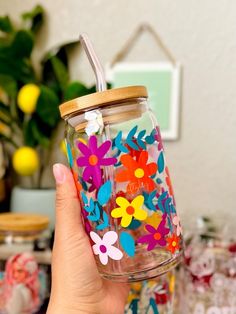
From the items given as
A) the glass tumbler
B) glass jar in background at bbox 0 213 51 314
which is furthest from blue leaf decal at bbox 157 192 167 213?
glass jar in background at bbox 0 213 51 314

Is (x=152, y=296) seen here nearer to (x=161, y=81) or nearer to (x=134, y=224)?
(x=134, y=224)

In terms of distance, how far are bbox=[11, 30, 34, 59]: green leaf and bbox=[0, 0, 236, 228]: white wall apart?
199mm

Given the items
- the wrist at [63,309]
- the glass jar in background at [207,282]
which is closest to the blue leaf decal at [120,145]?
the wrist at [63,309]

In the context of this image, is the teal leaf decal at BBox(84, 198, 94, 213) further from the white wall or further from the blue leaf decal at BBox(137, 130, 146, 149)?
the white wall

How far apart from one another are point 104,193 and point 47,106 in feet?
1.89

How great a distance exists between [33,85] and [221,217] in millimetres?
543

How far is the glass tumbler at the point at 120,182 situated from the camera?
0.53 m

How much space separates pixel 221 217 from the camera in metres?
1.05

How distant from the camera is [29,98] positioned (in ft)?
3.49

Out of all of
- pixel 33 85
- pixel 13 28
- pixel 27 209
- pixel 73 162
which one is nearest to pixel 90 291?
pixel 73 162

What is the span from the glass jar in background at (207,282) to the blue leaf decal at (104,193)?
0.32 m

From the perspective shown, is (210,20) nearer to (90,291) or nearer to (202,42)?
(202,42)

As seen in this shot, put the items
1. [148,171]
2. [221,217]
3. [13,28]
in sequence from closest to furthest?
[148,171], [221,217], [13,28]

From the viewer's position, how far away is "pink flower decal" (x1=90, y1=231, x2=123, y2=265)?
54 centimetres
